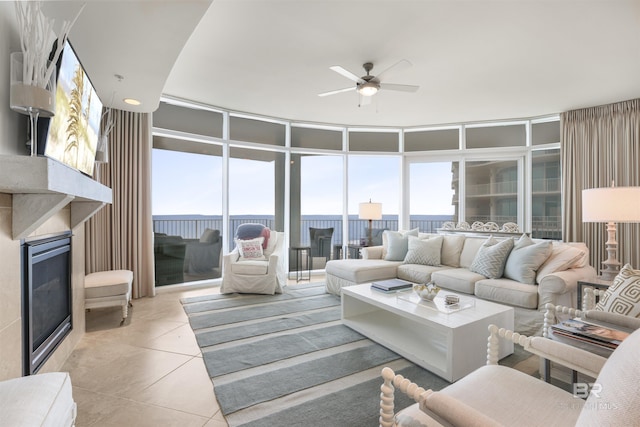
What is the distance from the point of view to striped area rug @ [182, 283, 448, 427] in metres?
1.67

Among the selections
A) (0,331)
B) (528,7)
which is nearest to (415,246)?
(528,7)

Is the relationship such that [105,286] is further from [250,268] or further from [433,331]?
[433,331]

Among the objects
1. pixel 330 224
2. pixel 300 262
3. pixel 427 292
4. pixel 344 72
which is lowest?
pixel 300 262

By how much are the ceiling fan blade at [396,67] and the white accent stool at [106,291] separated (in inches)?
126

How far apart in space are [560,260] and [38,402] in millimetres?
3795

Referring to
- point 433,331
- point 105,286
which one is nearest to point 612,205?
point 433,331

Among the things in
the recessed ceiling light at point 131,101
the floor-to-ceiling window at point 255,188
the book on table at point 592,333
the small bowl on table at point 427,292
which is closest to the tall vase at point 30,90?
the recessed ceiling light at point 131,101

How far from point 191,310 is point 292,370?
1773mm

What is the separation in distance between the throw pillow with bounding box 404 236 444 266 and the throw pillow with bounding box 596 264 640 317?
202 centimetres

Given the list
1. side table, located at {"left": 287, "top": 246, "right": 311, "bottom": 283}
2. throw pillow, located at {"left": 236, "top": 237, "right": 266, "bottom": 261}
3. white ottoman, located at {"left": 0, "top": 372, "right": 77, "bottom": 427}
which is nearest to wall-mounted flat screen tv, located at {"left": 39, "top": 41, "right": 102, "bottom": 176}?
white ottoman, located at {"left": 0, "top": 372, "right": 77, "bottom": 427}

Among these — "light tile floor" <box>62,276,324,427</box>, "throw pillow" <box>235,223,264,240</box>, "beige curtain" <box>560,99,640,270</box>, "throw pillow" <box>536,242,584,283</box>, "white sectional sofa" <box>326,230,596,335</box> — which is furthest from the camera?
"throw pillow" <box>235,223,264,240</box>

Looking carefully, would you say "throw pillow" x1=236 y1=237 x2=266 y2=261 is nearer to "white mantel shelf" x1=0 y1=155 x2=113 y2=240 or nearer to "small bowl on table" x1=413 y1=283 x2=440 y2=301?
"white mantel shelf" x1=0 y1=155 x2=113 y2=240

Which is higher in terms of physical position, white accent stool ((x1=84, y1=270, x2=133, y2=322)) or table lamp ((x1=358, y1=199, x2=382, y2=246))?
table lamp ((x1=358, y1=199, x2=382, y2=246))

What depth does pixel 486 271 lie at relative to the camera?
3.27 meters
